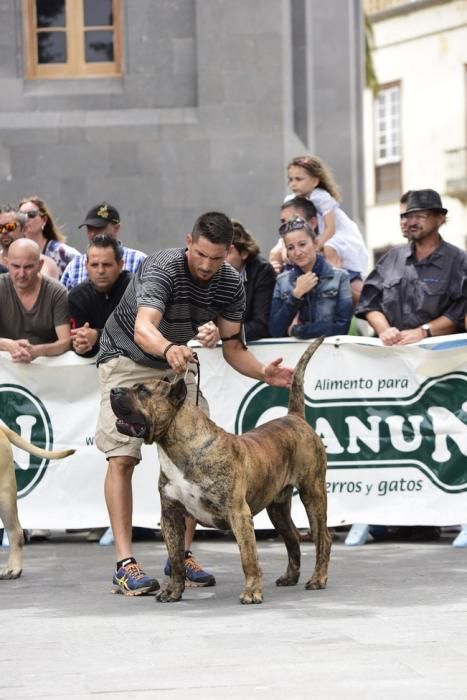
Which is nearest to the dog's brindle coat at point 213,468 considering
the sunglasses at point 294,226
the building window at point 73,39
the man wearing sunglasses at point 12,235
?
the sunglasses at point 294,226

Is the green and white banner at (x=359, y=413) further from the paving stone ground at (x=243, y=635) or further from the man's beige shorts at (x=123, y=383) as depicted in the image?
the man's beige shorts at (x=123, y=383)

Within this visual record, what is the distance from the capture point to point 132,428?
7582 millimetres

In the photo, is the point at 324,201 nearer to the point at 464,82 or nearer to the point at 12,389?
the point at 12,389

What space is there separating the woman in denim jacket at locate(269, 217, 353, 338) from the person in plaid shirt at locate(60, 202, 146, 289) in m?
1.31

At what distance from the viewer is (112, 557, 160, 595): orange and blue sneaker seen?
8156 mm

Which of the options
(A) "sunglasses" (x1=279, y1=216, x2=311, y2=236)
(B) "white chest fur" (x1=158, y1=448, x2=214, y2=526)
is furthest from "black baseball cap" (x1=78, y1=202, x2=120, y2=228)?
(B) "white chest fur" (x1=158, y1=448, x2=214, y2=526)

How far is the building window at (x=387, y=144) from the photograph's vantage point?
Answer: 4291cm

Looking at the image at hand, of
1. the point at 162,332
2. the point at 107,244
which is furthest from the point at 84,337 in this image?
the point at 162,332

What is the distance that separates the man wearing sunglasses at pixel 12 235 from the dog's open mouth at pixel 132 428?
4212 millimetres

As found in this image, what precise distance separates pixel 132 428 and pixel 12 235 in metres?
4.50

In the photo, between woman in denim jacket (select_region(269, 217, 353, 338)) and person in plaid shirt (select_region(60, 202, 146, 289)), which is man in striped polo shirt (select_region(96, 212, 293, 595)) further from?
person in plaid shirt (select_region(60, 202, 146, 289))

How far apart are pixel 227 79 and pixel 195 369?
9.50m

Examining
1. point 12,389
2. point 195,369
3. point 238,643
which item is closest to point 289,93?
point 12,389

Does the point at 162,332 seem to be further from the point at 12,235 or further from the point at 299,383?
the point at 12,235
